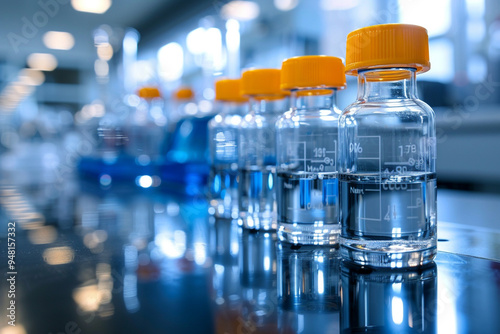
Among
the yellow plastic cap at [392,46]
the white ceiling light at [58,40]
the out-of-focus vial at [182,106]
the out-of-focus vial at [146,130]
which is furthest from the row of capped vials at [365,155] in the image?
the white ceiling light at [58,40]

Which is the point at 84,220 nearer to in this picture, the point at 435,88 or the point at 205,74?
the point at 205,74

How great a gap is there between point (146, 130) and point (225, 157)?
2.62 ft

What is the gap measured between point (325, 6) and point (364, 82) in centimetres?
280

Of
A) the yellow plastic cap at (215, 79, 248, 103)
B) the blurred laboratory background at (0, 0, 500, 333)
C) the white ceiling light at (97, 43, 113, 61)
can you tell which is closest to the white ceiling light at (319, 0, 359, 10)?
the blurred laboratory background at (0, 0, 500, 333)

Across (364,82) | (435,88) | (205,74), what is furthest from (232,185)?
(435,88)

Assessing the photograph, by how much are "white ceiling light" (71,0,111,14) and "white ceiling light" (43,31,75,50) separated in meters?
1.01

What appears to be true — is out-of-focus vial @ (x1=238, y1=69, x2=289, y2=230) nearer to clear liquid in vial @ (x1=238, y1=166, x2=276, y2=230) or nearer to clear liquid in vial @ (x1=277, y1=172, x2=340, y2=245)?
clear liquid in vial @ (x1=238, y1=166, x2=276, y2=230)

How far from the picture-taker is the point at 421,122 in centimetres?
50

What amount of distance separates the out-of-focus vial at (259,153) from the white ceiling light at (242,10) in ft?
8.69

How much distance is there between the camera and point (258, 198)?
0.74 metres

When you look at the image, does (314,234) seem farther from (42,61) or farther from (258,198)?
(42,61)

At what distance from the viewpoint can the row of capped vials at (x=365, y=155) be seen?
1.55 ft

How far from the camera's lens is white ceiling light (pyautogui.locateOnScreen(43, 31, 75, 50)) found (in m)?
4.76

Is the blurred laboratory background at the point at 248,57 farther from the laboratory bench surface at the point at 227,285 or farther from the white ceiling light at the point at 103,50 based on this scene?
the laboratory bench surface at the point at 227,285
